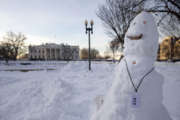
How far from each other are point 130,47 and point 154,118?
3.82 ft

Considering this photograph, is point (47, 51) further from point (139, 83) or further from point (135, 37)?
point (139, 83)

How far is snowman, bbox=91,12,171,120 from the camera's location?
148 cm

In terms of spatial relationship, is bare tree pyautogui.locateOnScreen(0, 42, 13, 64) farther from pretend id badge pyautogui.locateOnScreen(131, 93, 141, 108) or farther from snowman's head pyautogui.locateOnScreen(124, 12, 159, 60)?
pretend id badge pyautogui.locateOnScreen(131, 93, 141, 108)

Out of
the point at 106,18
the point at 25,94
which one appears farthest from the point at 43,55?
the point at 25,94

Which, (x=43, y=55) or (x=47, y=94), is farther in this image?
(x=43, y=55)

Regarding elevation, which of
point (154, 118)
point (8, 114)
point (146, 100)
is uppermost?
point (146, 100)

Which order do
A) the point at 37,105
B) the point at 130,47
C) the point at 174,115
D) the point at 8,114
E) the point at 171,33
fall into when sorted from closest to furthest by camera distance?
the point at 130,47
the point at 174,115
the point at 8,114
the point at 37,105
the point at 171,33

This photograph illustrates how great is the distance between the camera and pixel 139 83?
1.54m

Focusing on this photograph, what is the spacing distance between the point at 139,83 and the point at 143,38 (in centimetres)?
76

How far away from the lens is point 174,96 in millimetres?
3492

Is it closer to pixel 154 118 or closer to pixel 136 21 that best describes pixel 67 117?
pixel 154 118

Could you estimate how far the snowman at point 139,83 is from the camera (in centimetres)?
148

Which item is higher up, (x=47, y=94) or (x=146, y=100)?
(x=146, y=100)

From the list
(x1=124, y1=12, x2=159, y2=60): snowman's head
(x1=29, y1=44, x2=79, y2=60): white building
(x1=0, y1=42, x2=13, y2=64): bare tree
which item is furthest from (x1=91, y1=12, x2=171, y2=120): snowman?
(x1=29, y1=44, x2=79, y2=60): white building
